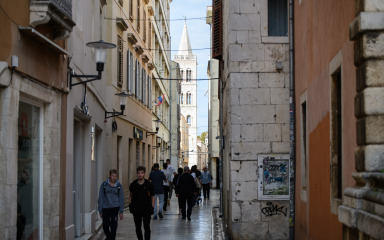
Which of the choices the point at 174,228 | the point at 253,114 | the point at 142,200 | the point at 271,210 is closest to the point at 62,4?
the point at 142,200

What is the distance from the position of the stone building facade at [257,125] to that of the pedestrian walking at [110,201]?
3.52 meters

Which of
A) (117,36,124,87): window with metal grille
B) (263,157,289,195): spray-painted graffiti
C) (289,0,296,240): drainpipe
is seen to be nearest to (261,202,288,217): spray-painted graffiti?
(263,157,289,195): spray-painted graffiti

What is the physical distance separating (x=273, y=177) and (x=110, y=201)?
15.0ft

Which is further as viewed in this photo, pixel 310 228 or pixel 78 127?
pixel 78 127

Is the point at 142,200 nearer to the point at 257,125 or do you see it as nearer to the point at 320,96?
the point at 257,125

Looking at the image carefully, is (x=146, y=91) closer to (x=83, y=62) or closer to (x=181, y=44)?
(x=83, y=62)

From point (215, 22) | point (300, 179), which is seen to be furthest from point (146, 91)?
point (300, 179)

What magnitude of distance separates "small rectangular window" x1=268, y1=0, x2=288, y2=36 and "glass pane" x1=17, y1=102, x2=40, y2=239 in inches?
277

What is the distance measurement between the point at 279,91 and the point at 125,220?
7680 millimetres

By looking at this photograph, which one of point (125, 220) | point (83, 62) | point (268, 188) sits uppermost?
point (83, 62)

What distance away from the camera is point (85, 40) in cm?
1437

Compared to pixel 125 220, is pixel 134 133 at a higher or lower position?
higher

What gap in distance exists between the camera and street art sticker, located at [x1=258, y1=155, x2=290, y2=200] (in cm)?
1477

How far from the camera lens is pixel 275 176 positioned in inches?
587
